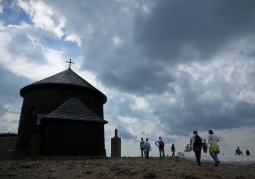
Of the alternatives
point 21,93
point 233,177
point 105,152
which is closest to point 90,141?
point 105,152

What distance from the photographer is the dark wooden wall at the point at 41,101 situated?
21.0m

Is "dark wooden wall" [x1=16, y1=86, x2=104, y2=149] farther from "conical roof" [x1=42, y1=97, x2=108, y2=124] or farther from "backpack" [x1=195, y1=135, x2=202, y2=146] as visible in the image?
"backpack" [x1=195, y1=135, x2=202, y2=146]

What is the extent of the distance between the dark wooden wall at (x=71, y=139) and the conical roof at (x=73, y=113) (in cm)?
45

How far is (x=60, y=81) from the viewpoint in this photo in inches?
868

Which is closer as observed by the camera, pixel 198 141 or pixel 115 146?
pixel 198 141

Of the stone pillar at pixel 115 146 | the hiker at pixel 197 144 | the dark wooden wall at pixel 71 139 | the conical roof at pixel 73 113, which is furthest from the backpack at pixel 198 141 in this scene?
the stone pillar at pixel 115 146

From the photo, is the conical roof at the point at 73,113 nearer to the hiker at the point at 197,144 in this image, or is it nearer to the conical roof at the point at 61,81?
the conical roof at the point at 61,81

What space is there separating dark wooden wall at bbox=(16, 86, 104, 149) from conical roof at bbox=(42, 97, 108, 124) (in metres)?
1.49

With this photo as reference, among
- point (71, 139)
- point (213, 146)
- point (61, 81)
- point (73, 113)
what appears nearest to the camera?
point (213, 146)

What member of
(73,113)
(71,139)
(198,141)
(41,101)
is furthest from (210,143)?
(41,101)

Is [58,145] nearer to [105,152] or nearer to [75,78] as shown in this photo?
[105,152]

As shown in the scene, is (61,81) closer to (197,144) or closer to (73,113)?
(73,113)

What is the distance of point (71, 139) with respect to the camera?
18.0m

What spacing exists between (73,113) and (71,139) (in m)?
2.43
